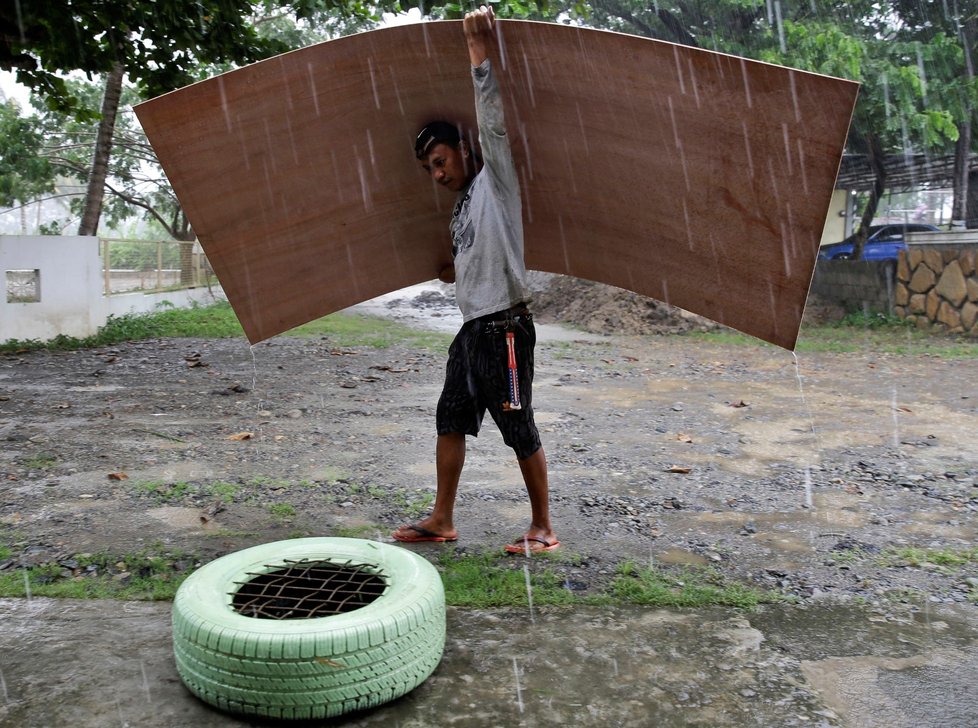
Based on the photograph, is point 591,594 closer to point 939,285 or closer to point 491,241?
point 491,241

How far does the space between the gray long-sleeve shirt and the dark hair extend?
0.66 ft

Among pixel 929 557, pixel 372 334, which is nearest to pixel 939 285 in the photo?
pixel 372 334

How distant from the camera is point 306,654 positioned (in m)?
2.40

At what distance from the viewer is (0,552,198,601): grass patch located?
132 inches

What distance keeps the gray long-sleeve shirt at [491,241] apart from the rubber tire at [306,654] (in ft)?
4.64

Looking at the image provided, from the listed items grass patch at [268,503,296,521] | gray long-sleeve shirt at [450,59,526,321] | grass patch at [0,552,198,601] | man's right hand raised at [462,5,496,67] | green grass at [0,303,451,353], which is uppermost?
man's right hand raised at [462,5,496,67]

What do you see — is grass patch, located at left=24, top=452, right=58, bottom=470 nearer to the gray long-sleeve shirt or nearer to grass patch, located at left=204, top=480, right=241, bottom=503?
grass patch, located at left=204, top=480, right=241, bottom=503

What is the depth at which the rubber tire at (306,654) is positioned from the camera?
7.91 ft

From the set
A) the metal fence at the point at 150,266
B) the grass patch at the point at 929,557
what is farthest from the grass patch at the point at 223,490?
the metal fence at the point at 150,266

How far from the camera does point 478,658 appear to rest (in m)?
2.85

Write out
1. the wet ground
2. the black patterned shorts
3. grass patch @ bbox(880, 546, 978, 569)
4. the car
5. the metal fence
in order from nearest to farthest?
the wet ground, the black patterned shorts, grass patch @ bbox(880, 546, 978, 569), the metal fence, the car

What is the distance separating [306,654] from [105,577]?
1598 millimetres

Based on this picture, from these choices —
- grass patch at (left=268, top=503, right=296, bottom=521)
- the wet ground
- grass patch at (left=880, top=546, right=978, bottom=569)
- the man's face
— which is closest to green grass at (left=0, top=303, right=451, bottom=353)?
the wet ground

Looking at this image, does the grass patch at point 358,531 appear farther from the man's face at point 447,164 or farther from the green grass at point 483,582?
the man's face at point 447,164
